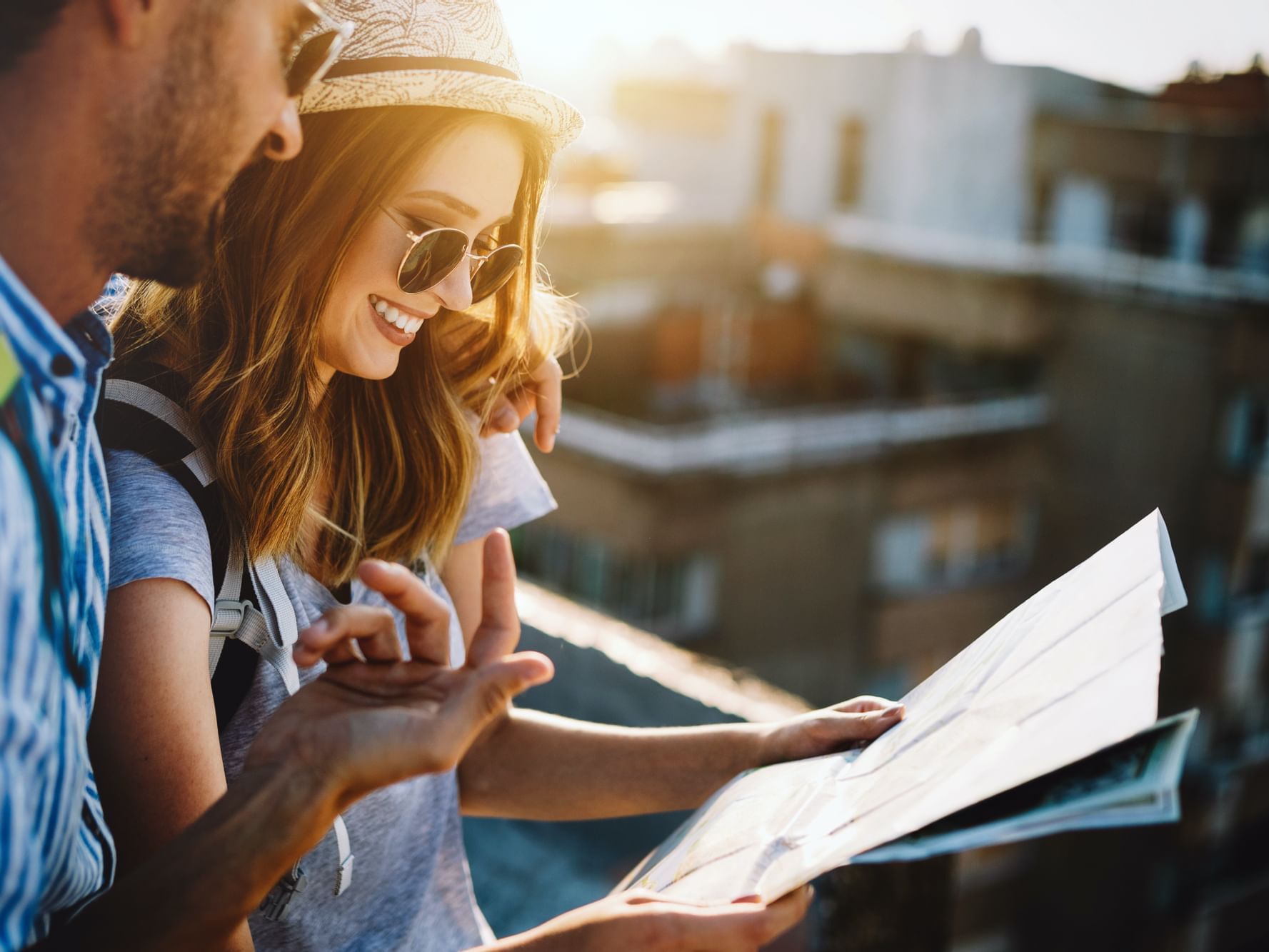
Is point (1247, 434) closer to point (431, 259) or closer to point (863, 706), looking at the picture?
point (863, 706)

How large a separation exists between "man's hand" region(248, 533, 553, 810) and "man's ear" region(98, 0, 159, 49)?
1.55 ft

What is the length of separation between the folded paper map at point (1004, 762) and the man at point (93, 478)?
35cm

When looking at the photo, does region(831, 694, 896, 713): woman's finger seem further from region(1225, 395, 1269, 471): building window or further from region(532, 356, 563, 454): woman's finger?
region(1225, 395, 1269, 471): building window

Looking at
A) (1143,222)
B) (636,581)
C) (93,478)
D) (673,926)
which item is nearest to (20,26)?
(93,478)

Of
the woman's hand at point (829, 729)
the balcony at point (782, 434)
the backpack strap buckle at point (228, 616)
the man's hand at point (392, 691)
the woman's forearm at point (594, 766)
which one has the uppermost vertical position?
the man's hand at point (392, 691)

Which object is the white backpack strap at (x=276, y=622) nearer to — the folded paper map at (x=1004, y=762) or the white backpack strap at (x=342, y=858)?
the white backpack strap at (x=342, y=858)

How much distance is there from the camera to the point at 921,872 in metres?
2.48

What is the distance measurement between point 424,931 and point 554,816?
0.27 meters

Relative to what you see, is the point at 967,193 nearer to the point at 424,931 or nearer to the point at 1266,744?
the point at 1266,744

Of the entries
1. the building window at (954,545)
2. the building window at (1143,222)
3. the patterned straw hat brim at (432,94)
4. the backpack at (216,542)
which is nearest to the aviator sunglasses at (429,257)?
the patterned straw hat brim at (432,94)

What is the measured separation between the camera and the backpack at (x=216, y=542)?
1290 millimetres

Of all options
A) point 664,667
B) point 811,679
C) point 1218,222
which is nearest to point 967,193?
point 1218,222

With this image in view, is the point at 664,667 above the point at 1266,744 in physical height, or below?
above

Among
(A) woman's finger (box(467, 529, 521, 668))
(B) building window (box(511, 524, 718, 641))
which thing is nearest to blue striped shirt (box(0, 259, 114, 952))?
(A) woman's finger (box(467, 529, 521, 668))
